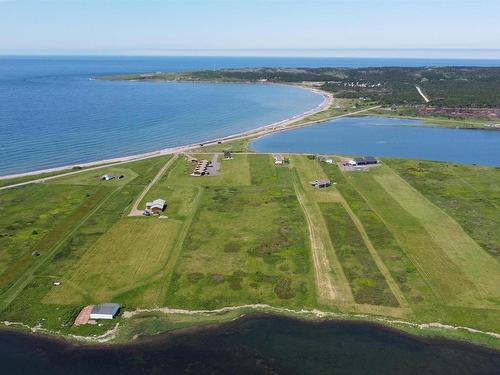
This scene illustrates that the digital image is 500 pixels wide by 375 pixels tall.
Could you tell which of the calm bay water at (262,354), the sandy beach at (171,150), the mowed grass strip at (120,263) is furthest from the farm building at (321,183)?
the calm bay water at (262,354)

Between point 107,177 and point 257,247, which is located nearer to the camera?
point 257,247

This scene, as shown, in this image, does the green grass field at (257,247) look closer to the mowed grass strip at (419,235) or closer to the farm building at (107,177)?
the mowed grass strip at (419,235)

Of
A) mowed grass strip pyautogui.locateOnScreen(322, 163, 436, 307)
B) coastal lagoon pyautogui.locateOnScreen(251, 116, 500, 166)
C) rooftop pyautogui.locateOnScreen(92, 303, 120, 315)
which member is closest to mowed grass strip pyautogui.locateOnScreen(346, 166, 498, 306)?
mowed grass strip pyautogui.locateOnScreen(322, 163, 436, 307)

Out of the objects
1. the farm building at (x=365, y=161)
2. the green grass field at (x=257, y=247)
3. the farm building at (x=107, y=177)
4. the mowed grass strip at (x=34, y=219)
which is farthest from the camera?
the farm building at (x=365, y=161)

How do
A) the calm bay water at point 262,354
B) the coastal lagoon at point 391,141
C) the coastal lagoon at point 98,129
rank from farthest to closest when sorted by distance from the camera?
the coastal lagoon at point 391,141 → the coastal lagoon at point 98,129 → the calm bay water at point 262,354

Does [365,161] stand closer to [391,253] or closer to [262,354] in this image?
[391,253]

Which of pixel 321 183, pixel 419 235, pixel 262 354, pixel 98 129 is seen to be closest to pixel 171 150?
pixel 98 129
